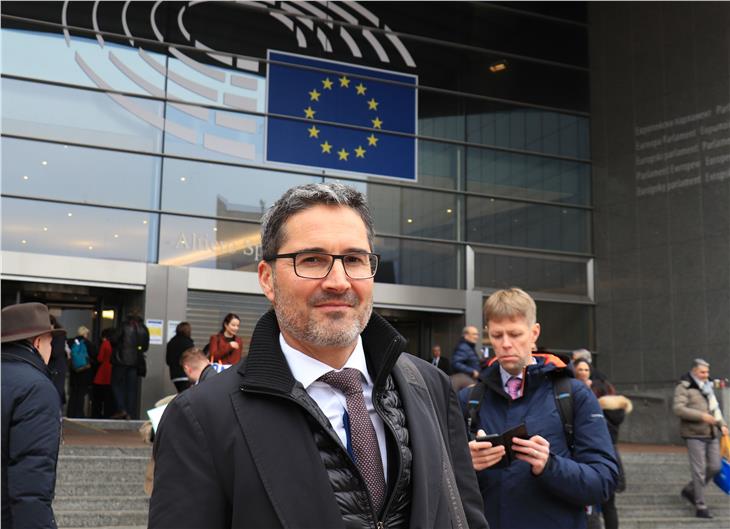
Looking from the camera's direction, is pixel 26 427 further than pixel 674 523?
No

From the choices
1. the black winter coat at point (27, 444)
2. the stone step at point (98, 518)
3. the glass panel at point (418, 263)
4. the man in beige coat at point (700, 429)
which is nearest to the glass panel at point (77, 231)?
the glass panel at point (418, 263)

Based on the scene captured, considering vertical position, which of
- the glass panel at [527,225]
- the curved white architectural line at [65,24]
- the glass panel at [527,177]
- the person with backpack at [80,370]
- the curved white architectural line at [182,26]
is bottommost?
the person with backpack at [80,370]

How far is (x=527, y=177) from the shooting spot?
776 inches

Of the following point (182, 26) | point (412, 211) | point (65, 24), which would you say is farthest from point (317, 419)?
point (412, 211)

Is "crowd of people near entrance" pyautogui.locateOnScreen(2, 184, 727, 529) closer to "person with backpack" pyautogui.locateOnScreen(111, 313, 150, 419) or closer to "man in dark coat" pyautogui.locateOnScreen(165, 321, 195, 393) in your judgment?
"man in dark coat" pyautogui.locateOnScreen(165, 321, 195, 393)

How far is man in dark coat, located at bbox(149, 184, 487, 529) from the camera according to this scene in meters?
1.87

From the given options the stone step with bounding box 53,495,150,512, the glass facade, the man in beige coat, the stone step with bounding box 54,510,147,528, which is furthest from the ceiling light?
the stone step with bounding box 54,510,147,528

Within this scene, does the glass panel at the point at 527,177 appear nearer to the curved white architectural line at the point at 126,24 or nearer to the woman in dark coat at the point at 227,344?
the curved white architectural line at the point at 126,24

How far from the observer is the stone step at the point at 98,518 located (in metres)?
8.24

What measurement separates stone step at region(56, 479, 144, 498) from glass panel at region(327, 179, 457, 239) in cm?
949

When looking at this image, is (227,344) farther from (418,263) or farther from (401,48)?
(401,48)

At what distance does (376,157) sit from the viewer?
18.4 m

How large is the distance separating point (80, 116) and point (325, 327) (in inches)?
600

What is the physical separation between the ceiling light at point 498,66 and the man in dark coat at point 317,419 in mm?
18510
